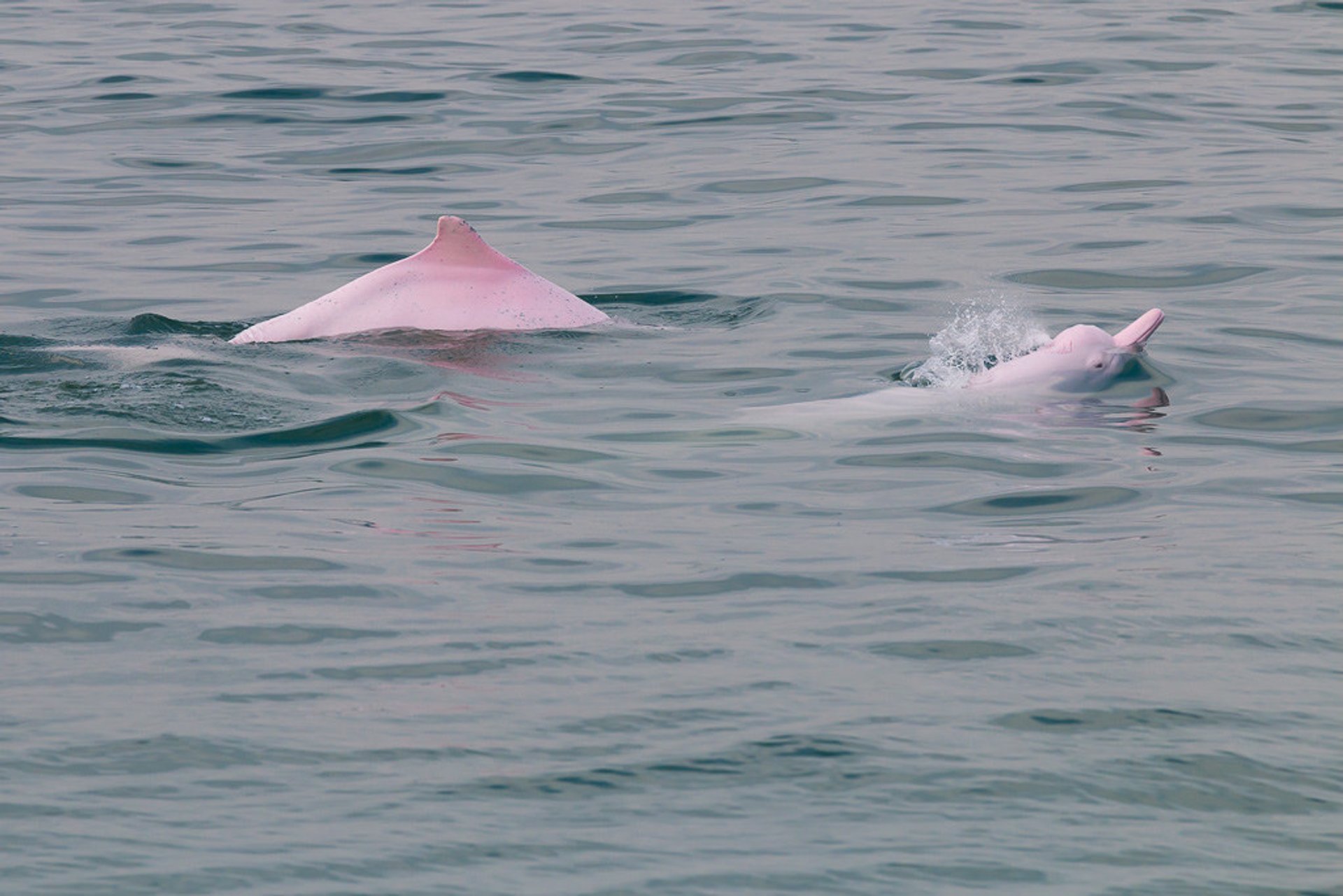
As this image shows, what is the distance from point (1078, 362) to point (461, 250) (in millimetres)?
3404

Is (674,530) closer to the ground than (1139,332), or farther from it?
closer to the ground

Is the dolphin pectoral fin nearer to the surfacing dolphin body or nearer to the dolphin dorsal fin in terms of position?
the surfacing dolphin body

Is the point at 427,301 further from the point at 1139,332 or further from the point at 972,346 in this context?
the point at 1139,332

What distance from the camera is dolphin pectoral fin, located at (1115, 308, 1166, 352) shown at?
1011 centimetres

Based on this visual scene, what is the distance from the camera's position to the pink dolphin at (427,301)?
1093cm

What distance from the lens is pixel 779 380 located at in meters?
10.5

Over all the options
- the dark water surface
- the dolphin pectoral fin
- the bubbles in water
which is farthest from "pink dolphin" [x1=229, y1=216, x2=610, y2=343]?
the dolphin pectoral fin

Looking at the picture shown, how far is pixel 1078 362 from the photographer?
33.5 ft

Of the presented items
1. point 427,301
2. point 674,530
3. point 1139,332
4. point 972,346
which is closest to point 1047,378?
point 1139,332

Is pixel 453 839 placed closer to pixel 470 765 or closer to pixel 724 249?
pixel 470 765

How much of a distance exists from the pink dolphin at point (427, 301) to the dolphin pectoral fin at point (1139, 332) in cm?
326

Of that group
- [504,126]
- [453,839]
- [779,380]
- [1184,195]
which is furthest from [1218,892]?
[504,126]

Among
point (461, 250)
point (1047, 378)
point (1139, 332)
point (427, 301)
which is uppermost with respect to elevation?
point (461, 250)

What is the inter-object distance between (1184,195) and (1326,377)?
18.2ft
